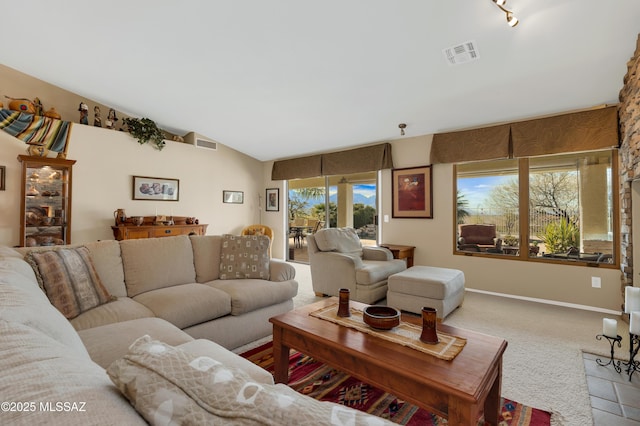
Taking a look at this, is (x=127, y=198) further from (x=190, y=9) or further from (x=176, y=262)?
(x=190, y=9)

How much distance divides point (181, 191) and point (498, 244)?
557cm

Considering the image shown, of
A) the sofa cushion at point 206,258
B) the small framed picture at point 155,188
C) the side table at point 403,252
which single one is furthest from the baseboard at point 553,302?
the small framed picture at point 155,188

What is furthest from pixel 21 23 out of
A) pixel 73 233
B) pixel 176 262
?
pixel 176 262

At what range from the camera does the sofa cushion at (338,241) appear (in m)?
3.96

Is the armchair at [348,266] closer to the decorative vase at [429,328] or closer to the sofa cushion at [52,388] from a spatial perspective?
the decorative vase at [429,328]

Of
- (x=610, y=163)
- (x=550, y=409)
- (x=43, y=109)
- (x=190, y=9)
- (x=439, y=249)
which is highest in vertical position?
(x=190, y=9)

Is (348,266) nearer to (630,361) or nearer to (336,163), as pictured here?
(630,361)

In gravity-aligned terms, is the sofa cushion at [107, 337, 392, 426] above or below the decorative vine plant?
below

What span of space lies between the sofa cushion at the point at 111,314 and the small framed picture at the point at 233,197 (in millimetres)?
4481

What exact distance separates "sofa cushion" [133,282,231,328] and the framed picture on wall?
3460 millimetres

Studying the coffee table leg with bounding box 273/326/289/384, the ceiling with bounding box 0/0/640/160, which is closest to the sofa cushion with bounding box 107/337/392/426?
the coffee table leg with bounding box 273/326/289/384

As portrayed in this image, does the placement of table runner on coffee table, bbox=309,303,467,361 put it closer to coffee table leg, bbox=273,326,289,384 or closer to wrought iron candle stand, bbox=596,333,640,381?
coffee table leg, bbox=273,326,289,384

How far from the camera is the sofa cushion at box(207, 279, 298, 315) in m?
2.39

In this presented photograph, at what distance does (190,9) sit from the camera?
2695 millimetres
